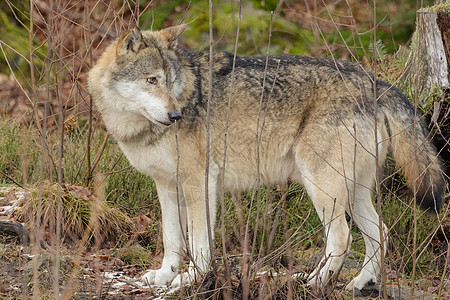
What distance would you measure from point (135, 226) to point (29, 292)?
1576 millimetres

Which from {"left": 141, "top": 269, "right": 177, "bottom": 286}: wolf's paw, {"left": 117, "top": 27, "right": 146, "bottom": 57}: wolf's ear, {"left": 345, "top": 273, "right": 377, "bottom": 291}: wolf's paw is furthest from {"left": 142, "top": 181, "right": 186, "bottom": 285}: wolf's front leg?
{"left": 345, "top": 273, "right": 377, "bottom": 291}: wolf's paw

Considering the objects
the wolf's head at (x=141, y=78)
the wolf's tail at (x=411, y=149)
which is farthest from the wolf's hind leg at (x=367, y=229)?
the wolf's head at (x=141, y=78)

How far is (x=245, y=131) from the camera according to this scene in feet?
15.4

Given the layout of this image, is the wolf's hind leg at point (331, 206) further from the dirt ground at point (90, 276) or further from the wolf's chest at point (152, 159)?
the wolf's chest at point (152, 159)

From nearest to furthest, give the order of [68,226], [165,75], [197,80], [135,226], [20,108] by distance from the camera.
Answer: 1. [165,75]
2. [197,80]
3. [68,226]
4. [135,226]
5. [20,108]

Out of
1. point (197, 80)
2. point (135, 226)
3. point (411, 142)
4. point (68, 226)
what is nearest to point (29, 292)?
point (68, 226)

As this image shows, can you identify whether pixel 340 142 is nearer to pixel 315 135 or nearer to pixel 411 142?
pixel 315 135

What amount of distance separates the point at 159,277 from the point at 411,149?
2300 millimetres

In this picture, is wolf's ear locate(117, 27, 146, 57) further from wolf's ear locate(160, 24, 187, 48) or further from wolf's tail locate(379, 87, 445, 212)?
wolf's tail locate(379, 87, 445, 212)

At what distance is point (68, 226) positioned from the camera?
16.2 ft

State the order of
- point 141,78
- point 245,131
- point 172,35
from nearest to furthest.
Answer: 1. point 141,78
2. point 172,35
3. point 245,131

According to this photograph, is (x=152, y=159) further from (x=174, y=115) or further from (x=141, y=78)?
(x=141, y=78)

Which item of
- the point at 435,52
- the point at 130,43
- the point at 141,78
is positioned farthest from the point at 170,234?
the point at 435,52

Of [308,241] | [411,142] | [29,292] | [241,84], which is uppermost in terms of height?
[241,84]
